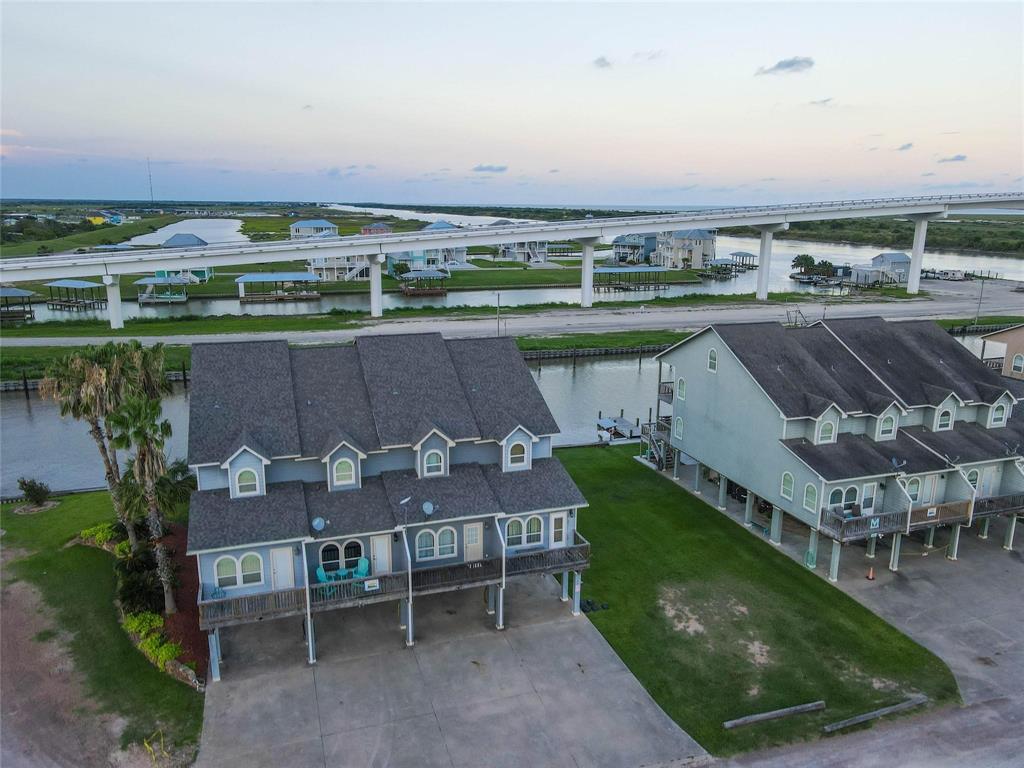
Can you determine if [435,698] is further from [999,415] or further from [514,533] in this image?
[999,415]

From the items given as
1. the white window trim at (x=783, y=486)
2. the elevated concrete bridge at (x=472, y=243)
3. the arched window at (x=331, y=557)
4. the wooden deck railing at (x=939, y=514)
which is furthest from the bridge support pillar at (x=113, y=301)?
the wooden deck railing at (x=939, y=514)

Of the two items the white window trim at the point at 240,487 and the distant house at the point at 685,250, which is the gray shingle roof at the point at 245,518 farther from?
A: the distant house at the point at 685,250

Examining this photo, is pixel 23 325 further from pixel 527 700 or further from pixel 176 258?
pixel 527 700

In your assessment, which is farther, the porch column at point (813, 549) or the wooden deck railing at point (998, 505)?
the wooden deck railing at point (998, 505)

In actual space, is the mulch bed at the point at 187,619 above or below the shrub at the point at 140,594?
below

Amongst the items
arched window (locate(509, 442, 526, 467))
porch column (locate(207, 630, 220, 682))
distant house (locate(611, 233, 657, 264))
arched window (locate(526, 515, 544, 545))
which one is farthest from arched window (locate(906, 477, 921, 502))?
distant house (locate(611, 233, 657, 264))

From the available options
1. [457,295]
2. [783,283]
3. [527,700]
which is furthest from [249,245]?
[783,283]

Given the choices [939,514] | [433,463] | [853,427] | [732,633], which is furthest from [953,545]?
[433,463]
